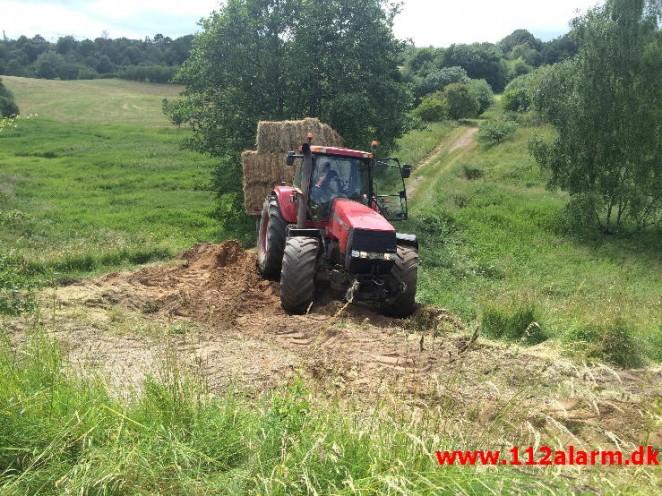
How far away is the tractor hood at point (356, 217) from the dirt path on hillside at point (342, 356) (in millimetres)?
1226

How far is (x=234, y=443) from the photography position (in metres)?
3.54

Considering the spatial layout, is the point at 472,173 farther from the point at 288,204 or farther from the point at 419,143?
the point at 288,204

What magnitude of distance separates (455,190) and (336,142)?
37.6 feet

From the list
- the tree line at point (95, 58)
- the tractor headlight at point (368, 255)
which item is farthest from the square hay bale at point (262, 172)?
the tree line at point (95, 58)

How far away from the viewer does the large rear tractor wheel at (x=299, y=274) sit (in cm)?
862

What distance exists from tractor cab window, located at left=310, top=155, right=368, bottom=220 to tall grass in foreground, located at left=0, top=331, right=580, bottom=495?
19.3ft

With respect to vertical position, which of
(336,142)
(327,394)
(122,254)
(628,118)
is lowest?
(122,254)

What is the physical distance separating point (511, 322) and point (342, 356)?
327 centimetres

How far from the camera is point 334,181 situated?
9.87 meters

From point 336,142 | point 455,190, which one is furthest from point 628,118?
point 336,142

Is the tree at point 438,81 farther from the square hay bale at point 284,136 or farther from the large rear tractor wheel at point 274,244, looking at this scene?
the large rear tractor wheel at point 274,244

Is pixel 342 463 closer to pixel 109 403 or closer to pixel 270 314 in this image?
pixel 109 403

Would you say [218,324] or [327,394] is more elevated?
[327,394]

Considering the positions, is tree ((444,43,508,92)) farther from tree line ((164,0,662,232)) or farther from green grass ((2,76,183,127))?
tree line ((164,0,662,232))
